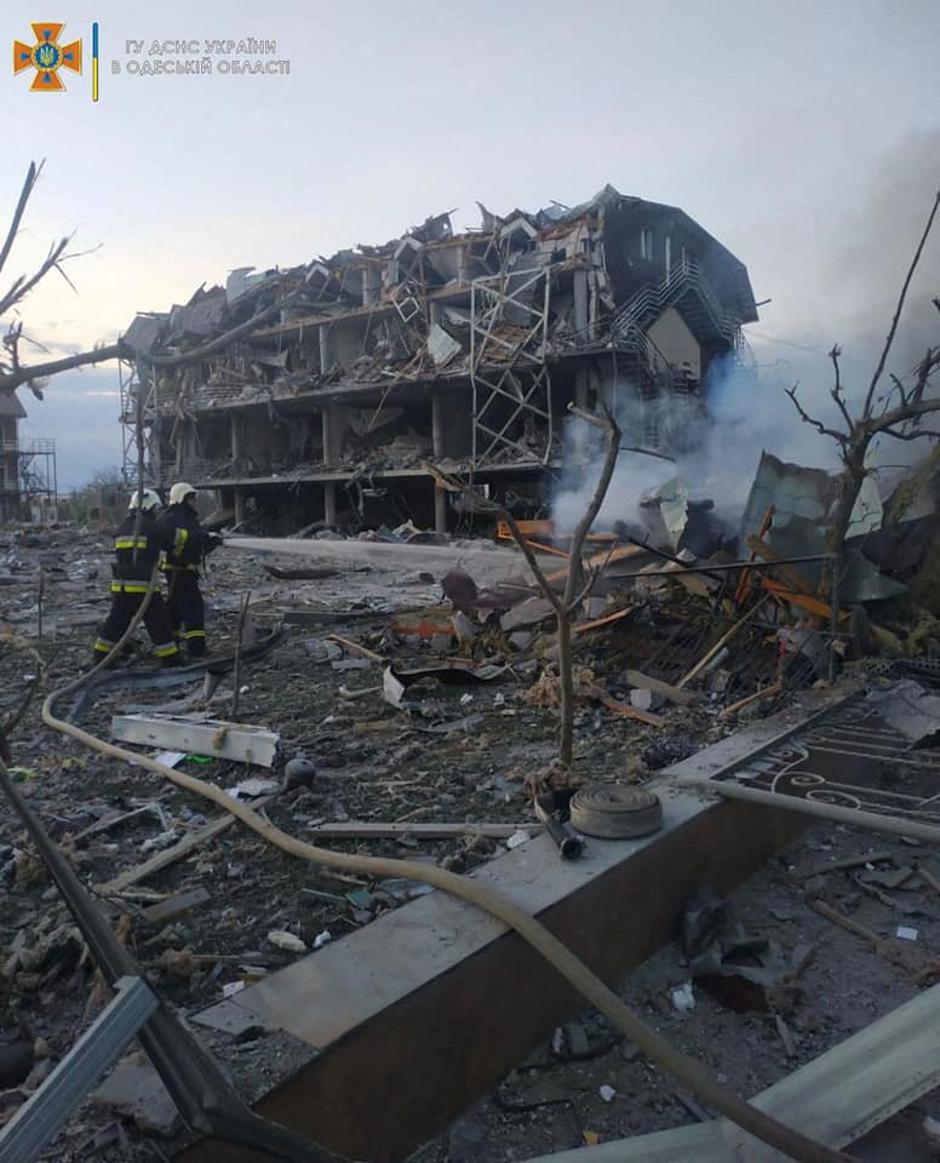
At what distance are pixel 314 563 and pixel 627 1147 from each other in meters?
16.2

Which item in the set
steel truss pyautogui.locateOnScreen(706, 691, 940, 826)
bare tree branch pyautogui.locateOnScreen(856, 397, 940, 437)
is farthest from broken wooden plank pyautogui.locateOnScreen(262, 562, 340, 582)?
steel truss pyautogui.locateOnScreen(706, 691, 940, 826)

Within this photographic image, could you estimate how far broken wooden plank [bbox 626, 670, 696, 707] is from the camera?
235 inches

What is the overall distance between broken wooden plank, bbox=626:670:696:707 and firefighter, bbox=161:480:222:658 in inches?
155

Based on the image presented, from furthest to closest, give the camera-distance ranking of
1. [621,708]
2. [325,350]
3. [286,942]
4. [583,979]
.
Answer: [325,350] < [621,708] < [286,942] < [583,979]

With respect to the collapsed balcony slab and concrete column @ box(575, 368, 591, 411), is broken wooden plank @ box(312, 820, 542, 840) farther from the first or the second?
concrete column @ box(575, 368, 591, 411)

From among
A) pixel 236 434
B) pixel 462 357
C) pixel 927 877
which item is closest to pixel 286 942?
pixel 927 877

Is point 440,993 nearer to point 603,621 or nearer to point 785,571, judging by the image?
point 603,621

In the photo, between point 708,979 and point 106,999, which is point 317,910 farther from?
point 708,979

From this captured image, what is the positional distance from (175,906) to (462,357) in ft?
71.2

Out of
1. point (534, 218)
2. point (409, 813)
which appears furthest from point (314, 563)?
point (409, 813)

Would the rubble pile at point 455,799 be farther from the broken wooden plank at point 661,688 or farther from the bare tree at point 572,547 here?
the bare tree at point 572,547

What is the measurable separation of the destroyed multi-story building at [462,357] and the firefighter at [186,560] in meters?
11.8

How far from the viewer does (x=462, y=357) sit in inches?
931

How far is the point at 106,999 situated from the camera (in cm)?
261
